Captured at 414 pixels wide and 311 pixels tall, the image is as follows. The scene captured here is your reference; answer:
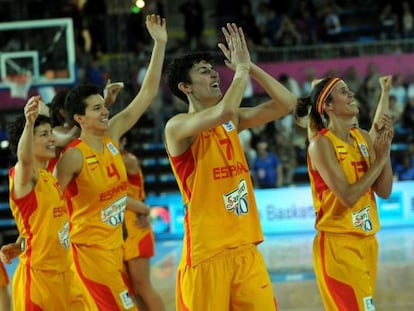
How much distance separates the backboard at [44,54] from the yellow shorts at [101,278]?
9.03 meters

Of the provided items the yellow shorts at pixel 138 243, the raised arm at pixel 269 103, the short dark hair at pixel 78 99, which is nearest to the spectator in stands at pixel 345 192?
the raised arm at pixel 269 103

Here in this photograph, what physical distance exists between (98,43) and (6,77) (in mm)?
4027

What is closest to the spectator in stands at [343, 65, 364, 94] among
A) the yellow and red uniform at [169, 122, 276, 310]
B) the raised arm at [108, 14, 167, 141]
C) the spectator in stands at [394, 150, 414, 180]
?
the spectator in stands at [394, 150, 414, 180]

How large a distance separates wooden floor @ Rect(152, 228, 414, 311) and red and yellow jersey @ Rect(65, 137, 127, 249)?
2751 millimetres

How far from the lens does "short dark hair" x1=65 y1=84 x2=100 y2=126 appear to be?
546 centimetres

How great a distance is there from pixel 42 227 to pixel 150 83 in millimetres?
1182

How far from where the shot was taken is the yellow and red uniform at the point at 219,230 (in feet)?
14.5

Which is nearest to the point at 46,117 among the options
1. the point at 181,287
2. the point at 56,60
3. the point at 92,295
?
the point at 92,295

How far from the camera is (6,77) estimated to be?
559 inches

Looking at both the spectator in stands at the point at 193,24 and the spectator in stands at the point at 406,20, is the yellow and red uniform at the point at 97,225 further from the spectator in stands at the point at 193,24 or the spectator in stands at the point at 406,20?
the spectator in stands at the point at 406,20

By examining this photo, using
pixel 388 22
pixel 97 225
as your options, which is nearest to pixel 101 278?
pixel 97 225

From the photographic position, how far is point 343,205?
484 cm

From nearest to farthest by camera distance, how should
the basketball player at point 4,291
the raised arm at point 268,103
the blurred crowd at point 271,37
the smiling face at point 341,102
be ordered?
1. the raised arm at point 268,103
2. the smiling face at point 341,102
3. the basketball player at point 4,291
4. the blurred crowd at point 271,37

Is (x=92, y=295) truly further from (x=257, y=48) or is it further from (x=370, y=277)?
(x=257, y=48)
